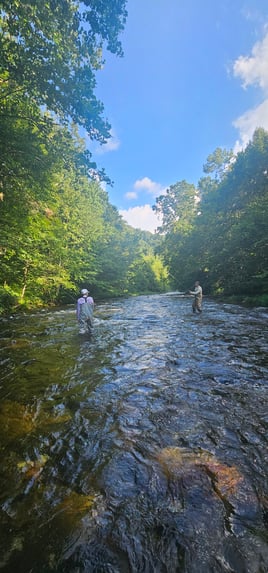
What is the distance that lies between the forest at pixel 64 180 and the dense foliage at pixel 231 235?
15 centimetres

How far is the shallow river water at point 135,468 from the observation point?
2154mm

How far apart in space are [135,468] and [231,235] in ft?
96.8

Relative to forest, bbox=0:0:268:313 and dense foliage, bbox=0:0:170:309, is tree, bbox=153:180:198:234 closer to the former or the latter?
forest, bbox=0:0:268:313

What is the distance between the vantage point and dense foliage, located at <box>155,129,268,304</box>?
76.6ft

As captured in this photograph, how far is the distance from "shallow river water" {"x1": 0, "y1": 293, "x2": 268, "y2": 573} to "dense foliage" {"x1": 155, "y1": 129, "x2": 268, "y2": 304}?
16.5 metres

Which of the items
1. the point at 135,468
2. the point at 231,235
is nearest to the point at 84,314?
the point at 135,468

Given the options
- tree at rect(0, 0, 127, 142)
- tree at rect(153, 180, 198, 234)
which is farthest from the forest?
tree at rect(153, 180, 198, 234)

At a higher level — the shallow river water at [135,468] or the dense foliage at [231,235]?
the dense foliage at [231,235]

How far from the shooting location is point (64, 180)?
31000 millimetres

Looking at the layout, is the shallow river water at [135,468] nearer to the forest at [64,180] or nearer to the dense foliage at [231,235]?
the forest at [64,180]

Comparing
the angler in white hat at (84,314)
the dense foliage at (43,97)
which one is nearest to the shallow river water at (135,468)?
the angler in white hat at (84,314)

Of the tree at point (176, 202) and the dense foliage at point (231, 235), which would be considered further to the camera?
the tree at point (176, 202)

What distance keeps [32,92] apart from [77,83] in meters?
2.07

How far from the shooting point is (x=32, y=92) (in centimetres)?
1092
